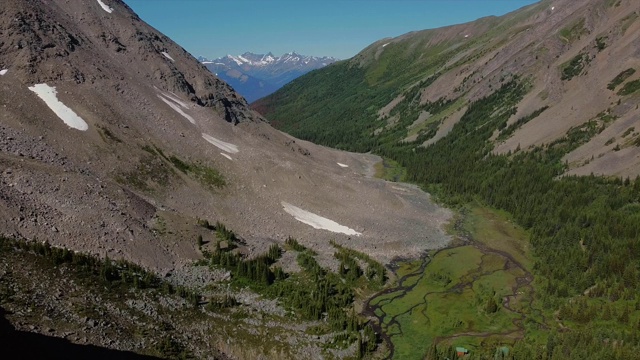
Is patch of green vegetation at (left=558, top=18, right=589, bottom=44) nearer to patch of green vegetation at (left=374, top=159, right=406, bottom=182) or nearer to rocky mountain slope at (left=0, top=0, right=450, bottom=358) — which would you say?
patch of green vegetation at (left=374, top=159, right=406, bottom=182)

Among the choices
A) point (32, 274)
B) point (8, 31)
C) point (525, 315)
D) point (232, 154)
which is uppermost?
point (8, 31)

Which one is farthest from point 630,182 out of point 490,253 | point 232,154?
point 232,154

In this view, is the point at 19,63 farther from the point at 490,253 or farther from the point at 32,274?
the point at 490,253

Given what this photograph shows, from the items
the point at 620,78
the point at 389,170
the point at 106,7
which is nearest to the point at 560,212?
the point at 620,78

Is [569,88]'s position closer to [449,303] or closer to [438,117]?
[438,117]

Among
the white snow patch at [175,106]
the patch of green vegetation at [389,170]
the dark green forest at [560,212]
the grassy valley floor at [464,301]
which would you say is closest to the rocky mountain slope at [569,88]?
the dark green forest at [560,212]

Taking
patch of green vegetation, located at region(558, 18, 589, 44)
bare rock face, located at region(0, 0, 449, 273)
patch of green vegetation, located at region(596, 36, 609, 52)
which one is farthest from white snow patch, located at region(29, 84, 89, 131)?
patch of green vegetation, located at region(558, 18, 589, 44)

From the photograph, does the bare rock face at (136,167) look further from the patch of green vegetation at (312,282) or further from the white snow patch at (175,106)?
the patch of green vegetation at (312,282)
